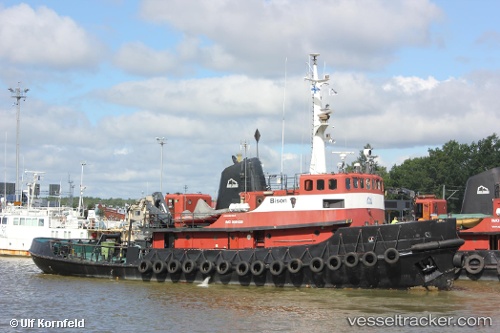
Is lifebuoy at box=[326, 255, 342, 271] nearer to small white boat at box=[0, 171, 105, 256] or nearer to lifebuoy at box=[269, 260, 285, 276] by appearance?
lifebuoy at box=[269, 260, 285, 276]

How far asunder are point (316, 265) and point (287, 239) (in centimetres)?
182

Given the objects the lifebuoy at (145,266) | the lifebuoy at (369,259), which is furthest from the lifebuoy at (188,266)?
the lifebuoy at (369,259)

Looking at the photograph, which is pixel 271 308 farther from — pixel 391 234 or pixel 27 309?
pixel 27 309

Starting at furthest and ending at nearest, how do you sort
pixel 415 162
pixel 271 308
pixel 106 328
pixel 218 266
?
pixel 415 162 < pixel 218 266 < pixel 271 308 < pixel 106 328

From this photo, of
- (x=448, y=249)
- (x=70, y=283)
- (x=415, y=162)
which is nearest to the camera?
(x=448, y=249)

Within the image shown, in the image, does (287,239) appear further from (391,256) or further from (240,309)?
(240,309)

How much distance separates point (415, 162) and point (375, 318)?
56577 mm

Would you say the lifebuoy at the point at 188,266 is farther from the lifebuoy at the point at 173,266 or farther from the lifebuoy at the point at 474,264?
the lifebuoy at the point at 474,264

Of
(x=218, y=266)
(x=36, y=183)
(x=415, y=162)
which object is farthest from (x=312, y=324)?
(x=415, y=162)

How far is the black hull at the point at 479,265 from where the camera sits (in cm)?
2733

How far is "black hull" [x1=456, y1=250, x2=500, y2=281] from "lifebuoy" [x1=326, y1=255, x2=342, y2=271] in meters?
6.56

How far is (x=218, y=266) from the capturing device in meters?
25.2

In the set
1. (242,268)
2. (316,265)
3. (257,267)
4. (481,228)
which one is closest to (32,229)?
(242,268)

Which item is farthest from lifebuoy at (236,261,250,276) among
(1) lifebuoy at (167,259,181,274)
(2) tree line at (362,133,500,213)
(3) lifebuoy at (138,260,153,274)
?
(2) tree line at (362,133,500,213)
